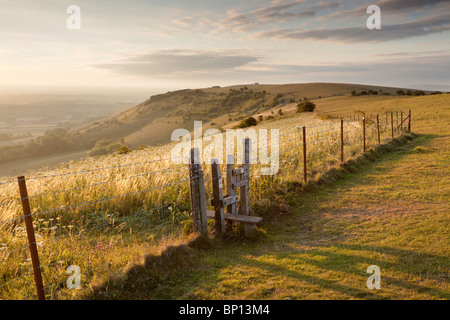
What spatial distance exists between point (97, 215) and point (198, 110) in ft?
387

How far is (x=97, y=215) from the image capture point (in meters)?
8.20

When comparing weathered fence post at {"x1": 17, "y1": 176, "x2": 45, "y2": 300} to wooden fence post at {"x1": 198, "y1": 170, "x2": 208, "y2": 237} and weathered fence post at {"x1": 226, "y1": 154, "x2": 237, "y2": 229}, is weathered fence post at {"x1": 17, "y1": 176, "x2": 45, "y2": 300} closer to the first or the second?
wooden fence post at {"x1": 198, "y1": 170, "x2": 208, "y2": 237}

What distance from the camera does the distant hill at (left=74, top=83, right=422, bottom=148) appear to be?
10031 centimetres

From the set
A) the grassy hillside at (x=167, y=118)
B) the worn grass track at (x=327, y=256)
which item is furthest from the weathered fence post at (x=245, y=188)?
the grassy hillside at (x=167, y=118)

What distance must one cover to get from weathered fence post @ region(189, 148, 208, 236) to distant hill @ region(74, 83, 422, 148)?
88.2m

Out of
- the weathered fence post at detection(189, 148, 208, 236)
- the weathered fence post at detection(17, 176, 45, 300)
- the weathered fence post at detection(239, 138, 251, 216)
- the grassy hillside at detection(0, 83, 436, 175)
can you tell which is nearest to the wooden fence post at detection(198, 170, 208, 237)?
the weathered fence post at detection(189, 148, 208, 236)

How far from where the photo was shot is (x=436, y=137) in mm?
19984

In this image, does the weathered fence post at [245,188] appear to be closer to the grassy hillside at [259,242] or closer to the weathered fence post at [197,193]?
the grassy hillside at [259,242]

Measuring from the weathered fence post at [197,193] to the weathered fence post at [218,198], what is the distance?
0.39 metres

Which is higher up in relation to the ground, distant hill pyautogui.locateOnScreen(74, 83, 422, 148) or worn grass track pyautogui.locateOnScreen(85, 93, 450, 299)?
distant hill pyautogui.locateOnScreen(74, 83, 422, 148)

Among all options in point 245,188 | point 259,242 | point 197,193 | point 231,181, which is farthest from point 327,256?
point 197,193

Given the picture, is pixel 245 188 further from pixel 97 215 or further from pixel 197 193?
pixel 97 215
